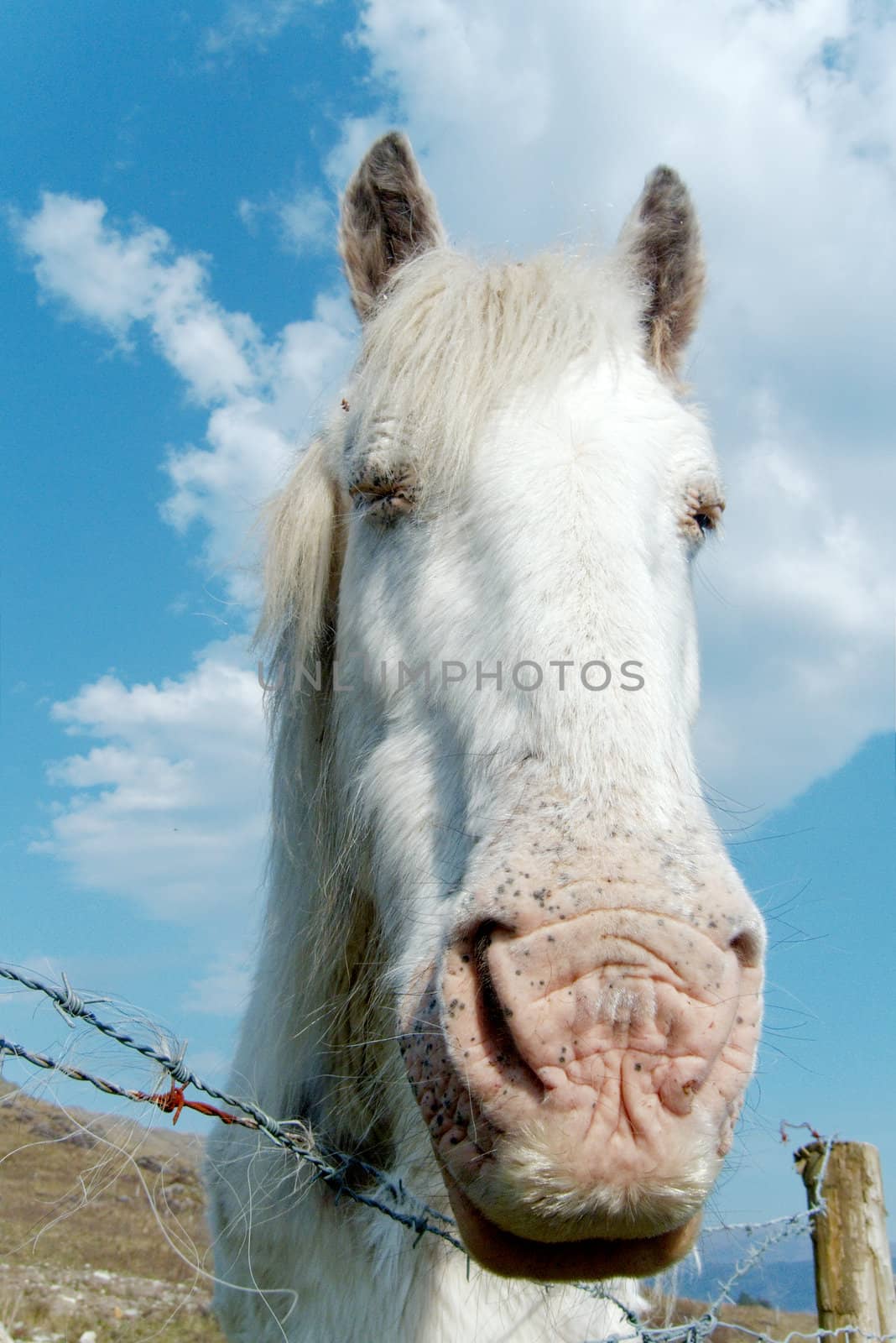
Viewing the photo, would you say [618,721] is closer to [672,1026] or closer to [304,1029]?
[672,1026]

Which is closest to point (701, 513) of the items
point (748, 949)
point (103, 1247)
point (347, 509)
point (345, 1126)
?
point (347, 509)

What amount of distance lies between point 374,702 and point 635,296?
6.24 ft

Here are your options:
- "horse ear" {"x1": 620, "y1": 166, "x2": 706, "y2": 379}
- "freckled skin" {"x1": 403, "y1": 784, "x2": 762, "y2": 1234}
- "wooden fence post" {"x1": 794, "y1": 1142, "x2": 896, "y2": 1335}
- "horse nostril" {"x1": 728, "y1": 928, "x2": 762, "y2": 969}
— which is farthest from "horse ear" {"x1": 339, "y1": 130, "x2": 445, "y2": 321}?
"wooden fence post" {"x1": 794, "y1": 1142, "x2": 896, "y2": 1335}

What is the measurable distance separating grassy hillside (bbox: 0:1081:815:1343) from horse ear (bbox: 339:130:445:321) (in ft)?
9.65

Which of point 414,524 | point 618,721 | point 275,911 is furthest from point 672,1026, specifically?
point 275,911

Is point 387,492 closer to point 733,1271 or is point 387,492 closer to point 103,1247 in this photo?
point 733,1271

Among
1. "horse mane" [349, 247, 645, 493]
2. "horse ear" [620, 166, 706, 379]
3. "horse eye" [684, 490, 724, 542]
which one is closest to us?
"horse mane" [349, 247, 645, 493]

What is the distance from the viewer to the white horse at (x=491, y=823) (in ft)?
4.98

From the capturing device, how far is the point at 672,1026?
1.50 m

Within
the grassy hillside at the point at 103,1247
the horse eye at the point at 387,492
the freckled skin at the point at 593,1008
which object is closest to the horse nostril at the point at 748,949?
the freckled skin at the point at 593,1008

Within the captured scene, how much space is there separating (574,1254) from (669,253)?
343 cm

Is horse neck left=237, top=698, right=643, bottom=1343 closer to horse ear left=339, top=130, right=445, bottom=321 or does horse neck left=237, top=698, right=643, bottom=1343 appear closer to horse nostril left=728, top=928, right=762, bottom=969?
horse nostril left=728, top=928, right=762, bottom=969

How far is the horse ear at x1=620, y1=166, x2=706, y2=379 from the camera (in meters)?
3.56

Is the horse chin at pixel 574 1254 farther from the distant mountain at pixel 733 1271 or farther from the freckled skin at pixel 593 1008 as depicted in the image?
the distant mountain at pixel 733 1271
